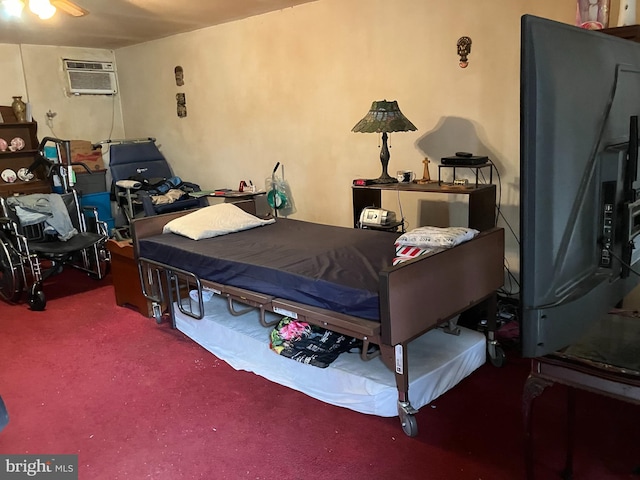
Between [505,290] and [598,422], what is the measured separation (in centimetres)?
138

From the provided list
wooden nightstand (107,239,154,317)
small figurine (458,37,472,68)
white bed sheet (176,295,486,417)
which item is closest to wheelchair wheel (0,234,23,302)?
wooden nightstand (107,239,154,317)

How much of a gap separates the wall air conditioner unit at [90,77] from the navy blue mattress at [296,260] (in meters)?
3.49

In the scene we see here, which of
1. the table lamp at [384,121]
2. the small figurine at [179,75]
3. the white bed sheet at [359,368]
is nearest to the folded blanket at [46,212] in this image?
the small figurine at [179,75]

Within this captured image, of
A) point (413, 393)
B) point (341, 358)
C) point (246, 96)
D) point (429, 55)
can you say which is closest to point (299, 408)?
point (341, 358)

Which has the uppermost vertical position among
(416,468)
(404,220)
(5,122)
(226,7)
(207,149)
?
(226,7)

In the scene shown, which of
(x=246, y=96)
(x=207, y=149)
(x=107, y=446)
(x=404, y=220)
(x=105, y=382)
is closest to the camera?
(x=107, y=446)

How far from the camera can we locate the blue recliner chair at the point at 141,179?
5.28 metres

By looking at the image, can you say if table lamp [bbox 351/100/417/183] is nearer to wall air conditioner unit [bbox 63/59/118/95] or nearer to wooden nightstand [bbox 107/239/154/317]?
wooden nightstand [bbox 107/239/154/317]

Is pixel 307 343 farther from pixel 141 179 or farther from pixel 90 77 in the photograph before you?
pixel 90 77

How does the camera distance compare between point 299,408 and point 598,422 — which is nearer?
point 598,422

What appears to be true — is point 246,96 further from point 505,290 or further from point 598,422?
point 598,422

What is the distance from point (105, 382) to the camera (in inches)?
113

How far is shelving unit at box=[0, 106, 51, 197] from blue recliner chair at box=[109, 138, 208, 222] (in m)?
0.75

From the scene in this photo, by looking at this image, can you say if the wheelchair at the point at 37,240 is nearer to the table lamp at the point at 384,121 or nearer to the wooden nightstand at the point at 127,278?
the wooden nightstand at the point at 127,278
